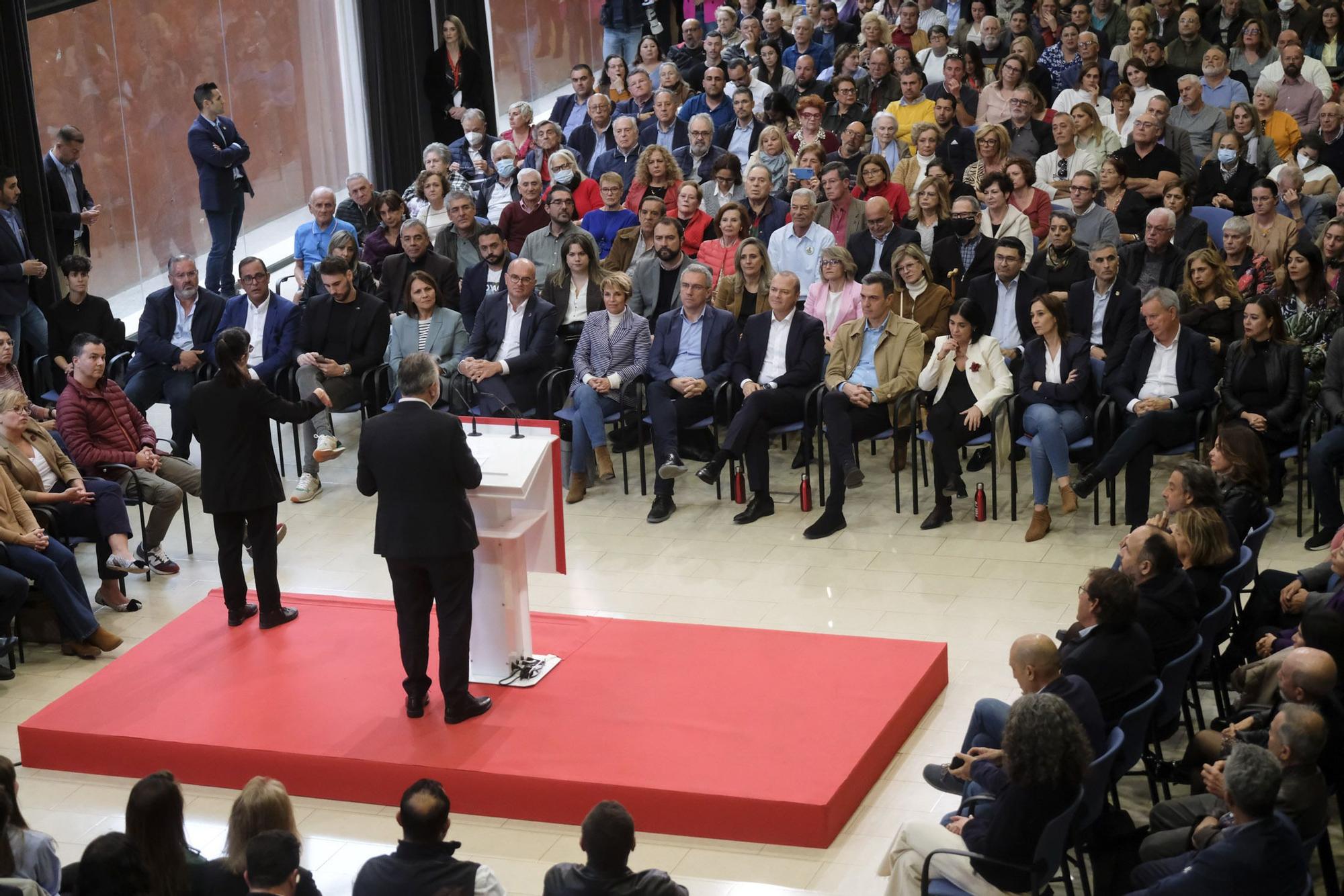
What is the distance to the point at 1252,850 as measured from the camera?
416cm

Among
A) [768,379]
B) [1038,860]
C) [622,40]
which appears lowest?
[1038,860]

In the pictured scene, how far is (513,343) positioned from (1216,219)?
4.02m

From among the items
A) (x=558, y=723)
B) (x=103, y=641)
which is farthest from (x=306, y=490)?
(x=558, y=723)

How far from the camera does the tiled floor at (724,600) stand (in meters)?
5.48

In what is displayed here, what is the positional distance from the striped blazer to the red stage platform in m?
2.21

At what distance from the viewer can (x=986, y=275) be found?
342 inches

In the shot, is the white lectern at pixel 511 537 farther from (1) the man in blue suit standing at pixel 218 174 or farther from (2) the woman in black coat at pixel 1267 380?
(1) the man in blue suit standing at pixel 218 174

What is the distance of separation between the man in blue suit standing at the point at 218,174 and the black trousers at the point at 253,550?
15.6 feet

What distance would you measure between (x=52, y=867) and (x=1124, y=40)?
10.3 m

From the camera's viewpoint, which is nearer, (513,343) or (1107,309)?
(1107,309)

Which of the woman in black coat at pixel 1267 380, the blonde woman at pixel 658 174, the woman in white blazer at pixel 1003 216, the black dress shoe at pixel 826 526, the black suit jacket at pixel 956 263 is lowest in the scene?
the black dress shoe at pixel 826 526

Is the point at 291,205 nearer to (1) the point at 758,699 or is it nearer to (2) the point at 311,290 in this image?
(2) the point at 311,290

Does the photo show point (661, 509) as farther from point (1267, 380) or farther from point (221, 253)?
point (221, 253)

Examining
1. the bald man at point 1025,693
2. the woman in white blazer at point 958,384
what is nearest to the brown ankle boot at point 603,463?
the woman in white blazer at point 958,384
